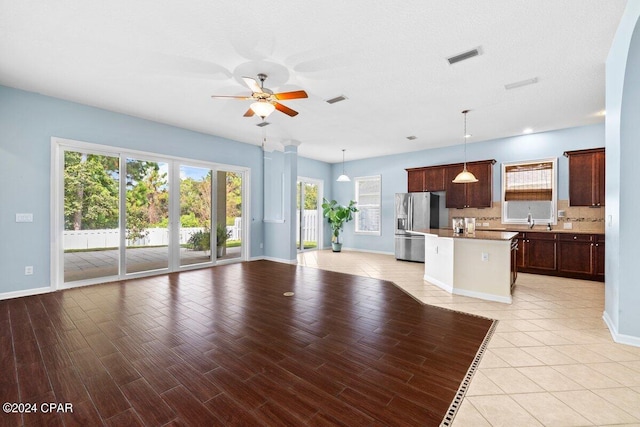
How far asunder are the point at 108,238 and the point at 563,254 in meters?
8.38

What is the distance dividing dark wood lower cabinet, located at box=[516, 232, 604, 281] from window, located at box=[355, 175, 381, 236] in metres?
3.84

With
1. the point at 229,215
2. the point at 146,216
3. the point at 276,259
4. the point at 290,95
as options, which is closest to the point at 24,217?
the point at 146,216

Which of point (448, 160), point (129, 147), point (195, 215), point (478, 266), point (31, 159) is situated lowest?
point (478, 266)

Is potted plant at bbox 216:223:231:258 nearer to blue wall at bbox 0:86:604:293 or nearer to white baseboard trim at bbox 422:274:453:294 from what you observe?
blue wall at bbox 0:86:604:293

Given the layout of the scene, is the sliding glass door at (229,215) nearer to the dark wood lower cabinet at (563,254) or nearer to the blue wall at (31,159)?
the blue wall at (31,159)

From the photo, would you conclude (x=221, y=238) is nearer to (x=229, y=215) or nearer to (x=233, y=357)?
(x=229, y=215)

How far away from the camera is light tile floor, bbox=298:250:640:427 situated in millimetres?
1716

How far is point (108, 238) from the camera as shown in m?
4.85

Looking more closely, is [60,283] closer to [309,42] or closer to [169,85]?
[169,85]

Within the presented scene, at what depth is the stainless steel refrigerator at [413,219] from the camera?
6.88 m

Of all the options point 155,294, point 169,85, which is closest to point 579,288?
point 155,294

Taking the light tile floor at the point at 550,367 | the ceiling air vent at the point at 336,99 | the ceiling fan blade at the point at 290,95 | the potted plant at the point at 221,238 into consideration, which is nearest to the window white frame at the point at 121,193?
the potted plant at the point at 221,238

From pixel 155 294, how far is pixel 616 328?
18.4 ft

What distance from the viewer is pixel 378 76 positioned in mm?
3557
